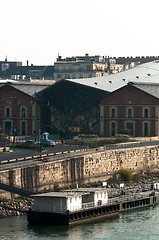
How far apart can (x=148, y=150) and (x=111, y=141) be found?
6.49 metres

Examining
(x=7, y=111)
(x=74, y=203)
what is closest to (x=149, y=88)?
(x=7, y=111)

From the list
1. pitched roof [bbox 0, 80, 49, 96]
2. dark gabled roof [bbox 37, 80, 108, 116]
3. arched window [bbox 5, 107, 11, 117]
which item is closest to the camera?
dark gabled roof [bbox 37, 80, 108, 116]

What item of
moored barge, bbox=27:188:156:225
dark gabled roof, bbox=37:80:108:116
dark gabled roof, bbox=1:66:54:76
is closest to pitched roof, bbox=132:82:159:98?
dark gabled roof, bbox=37:80:108:116

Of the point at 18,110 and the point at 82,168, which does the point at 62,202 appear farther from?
the point at 18,110

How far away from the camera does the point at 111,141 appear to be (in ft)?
314

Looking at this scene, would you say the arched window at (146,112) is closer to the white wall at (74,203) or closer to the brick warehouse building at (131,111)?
the brick warehouse building at (131,111)

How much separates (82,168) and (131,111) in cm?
3004

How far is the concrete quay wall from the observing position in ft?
226

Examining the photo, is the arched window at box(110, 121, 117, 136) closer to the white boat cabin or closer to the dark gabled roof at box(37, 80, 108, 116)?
the dark gabled roof at box(37, 80, 108, 116)

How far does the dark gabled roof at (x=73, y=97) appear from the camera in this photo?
357ft

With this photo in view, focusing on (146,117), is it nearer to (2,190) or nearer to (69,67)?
(2,190)

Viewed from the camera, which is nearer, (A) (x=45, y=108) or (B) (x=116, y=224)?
(B) (x=116, y=224)

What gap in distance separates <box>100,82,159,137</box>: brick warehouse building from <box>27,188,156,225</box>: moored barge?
40.3m

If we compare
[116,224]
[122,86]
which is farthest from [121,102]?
[116,224]
